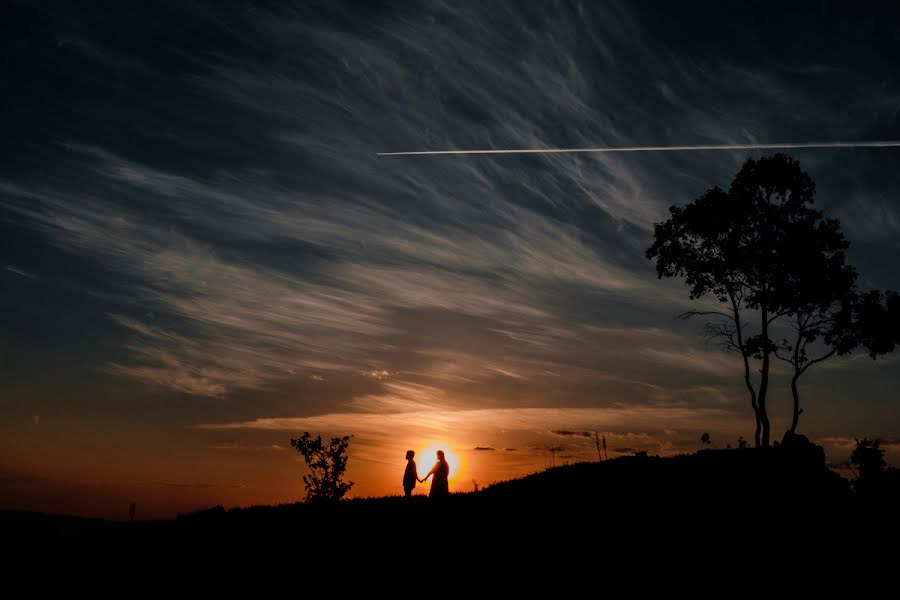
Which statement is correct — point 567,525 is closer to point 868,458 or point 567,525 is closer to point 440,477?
point 440,477

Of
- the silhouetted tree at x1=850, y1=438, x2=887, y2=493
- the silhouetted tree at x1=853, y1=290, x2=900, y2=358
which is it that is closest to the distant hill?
the silhouetted tree at x1=853, y1=290, x2=900, y2=358

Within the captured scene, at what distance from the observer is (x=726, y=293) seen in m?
A: 44.6

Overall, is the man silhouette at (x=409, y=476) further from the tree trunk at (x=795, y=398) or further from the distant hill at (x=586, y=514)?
the tree trunk at (x=795, y=398)

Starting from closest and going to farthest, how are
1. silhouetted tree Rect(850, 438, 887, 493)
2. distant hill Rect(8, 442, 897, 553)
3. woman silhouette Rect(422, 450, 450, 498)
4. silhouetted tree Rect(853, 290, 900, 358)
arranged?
distant hill Rect(8, 442, 897, 553), woman silhouette Rect(422, 450, 450, 498), silhouetted tree Rect(853, 290, 900, 358), silhouetted tree Rect(850, 438, 887, 493)

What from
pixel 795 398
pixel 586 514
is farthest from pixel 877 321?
pixel 586 514

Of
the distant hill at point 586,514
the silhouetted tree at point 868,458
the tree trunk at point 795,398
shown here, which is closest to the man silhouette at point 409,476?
the distant hill at point 586,514

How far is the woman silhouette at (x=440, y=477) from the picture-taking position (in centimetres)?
2542

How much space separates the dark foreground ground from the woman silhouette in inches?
23.3

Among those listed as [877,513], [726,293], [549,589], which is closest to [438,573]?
[549,589]

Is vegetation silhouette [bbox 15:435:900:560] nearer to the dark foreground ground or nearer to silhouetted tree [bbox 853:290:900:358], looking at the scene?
the dark foreground ground

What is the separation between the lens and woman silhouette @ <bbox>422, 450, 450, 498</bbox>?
83.4ft

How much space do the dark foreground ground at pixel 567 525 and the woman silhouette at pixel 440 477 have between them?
59 cm

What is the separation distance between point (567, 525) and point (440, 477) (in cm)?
572

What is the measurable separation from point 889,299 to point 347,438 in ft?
162
